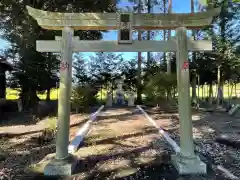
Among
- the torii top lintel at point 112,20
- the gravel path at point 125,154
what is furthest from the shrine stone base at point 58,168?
the torii top lintel at point 112,20

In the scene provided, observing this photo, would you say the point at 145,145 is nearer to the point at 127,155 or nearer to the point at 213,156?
the point at 127,155

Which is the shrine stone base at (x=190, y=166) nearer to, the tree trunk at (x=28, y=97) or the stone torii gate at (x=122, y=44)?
the stone torii gate at (x=122, y=44)

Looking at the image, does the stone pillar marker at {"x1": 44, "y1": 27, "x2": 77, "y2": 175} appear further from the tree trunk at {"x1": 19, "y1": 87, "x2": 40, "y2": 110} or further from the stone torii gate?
the tree trunk at {"x1": 19, "y1": 87, "x2": 40, "y2": 110}

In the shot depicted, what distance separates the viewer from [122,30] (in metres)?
4.97

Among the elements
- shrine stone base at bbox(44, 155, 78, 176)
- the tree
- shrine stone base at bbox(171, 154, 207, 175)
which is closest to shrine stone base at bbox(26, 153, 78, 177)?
shrine stone base at bbox(44, 155, 78, 176)

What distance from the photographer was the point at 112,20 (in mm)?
→ 5004

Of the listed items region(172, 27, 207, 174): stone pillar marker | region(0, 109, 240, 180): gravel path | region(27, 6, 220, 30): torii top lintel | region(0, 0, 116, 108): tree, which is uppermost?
region(0, 0, 116, 108): tree

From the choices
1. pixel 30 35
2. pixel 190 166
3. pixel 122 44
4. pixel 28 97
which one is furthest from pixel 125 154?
pixel 28 97

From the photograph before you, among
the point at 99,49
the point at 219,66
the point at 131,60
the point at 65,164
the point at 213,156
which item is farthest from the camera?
the point at 131,60

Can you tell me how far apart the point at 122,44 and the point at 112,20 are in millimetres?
496

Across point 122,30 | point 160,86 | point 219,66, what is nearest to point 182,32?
point 122,30

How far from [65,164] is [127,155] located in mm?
1493

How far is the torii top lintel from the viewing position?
195 inches

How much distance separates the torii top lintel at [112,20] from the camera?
4.95m
